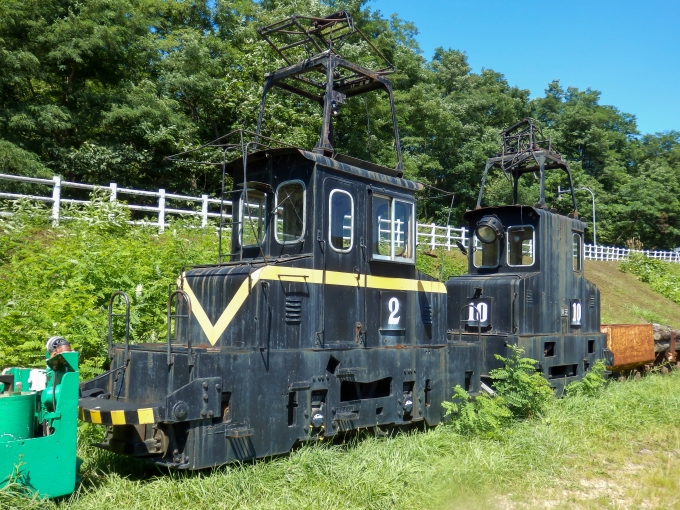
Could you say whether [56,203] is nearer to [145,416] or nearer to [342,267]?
[342,267]

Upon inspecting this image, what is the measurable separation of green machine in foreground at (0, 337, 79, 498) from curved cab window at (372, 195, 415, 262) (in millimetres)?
3806

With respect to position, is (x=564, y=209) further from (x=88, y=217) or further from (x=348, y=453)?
(x=348, y=453)

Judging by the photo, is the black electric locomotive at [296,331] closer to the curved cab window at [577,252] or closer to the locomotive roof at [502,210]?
the locomotive roof at [502,210]

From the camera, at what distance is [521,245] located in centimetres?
1171

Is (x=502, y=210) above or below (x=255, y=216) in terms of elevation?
above

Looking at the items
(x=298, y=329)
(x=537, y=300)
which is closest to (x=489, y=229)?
(x=537, y=300)

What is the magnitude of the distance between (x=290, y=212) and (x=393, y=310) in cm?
188

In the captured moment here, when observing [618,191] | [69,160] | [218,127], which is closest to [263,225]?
[69,160]

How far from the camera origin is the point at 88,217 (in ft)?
44.4

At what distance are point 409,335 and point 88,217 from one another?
27.6 feet

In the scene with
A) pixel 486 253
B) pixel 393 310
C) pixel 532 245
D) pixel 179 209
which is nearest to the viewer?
pixel 393 310

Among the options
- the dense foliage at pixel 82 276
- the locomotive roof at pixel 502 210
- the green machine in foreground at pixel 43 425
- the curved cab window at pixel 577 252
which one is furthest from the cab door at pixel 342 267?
the curved cab window at pixel 577 252

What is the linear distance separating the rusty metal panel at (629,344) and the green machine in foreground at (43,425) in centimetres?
1107

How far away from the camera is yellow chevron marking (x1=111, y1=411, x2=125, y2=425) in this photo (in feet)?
18.3
